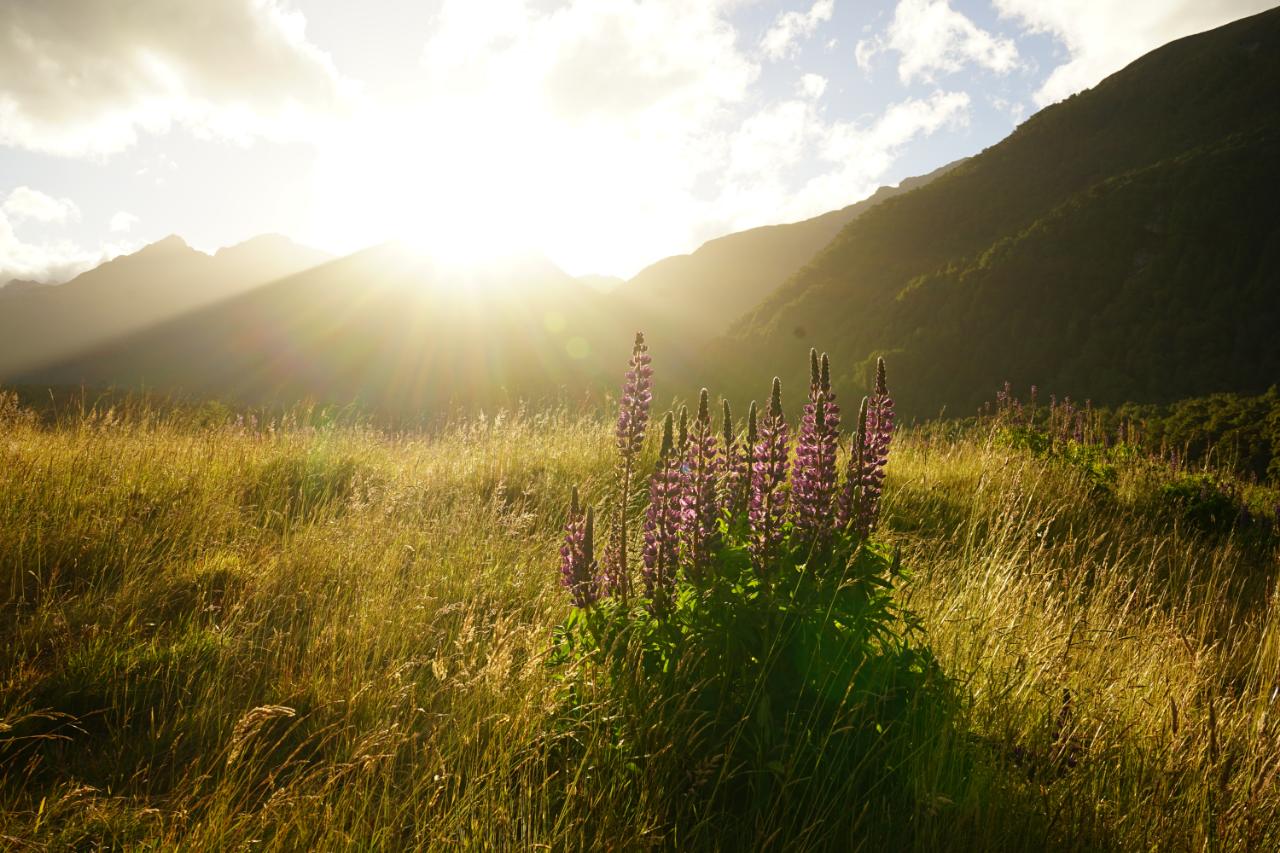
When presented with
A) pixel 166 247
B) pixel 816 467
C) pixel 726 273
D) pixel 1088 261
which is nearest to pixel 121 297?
pixel 166 247

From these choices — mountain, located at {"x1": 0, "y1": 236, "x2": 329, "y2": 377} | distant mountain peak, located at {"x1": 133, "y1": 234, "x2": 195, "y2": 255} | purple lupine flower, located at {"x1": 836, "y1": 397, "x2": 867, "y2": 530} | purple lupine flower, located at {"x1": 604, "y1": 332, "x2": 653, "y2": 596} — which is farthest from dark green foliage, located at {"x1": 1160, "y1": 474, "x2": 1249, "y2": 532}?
distant mountain peak, located at {"x1": 133, "y1": 234, "x2": 195, "y2": 255}

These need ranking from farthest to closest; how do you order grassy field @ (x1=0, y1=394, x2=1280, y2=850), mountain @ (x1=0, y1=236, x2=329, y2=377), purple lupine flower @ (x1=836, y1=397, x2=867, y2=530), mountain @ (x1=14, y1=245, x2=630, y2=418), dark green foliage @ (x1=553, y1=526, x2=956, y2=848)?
mountain @ (x1=0, y1=236, x2=329, y2=377) < mountain @ (x1=14, y1=245, x2=630, y2=418) < purple lupine flower @ (x1=836, y1=397, x2=867, y2=530) < dark green foliage @ (x1=553, y1=526, x2=956, y2=848) < grassy field @ (x1=0, y1=394, x2=1280, y2=850)

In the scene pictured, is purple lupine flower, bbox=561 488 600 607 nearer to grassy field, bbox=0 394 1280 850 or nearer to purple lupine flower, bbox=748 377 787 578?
grassy field, bbox=0 394 1280 850

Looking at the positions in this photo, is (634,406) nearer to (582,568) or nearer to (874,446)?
(582,568)

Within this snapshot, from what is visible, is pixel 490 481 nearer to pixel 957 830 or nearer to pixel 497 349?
pixel 957 830

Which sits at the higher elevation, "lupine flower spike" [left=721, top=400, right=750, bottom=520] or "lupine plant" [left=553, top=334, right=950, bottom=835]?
"lupine flower spike" [left=721, top=400, right=750, bottom=520]

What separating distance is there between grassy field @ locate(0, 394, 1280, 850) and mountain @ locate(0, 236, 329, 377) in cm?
17444

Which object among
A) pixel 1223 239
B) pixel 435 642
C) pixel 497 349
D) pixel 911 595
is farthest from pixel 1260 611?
pixel 497 349

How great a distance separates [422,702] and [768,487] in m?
1.84

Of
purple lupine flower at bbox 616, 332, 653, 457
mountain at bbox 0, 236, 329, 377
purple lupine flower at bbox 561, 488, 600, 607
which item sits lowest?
purple lupine flower at bbox 561, 488, 600, 607

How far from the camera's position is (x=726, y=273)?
483 feet

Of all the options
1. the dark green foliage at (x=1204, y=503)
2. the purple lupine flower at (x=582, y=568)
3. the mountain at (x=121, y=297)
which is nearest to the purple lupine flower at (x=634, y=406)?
the purple lupine flower at (x=582, y=568)

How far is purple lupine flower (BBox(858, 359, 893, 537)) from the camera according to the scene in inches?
107

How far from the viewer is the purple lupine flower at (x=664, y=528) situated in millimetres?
2457
